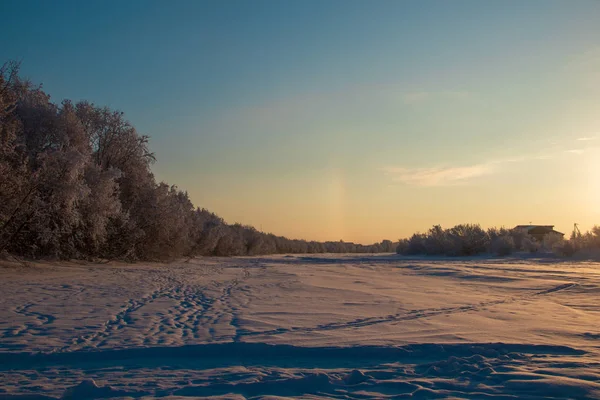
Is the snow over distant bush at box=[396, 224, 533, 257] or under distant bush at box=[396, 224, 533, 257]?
under

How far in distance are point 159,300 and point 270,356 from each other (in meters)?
5.55

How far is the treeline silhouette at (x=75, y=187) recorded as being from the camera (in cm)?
1680

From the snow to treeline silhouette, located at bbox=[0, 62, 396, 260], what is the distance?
6.58m

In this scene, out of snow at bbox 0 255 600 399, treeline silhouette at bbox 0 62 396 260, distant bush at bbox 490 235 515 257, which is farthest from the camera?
distant bush at bbox 490 235 515 257

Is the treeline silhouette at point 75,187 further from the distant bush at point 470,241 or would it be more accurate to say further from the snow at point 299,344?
the distant bush at point 470,241

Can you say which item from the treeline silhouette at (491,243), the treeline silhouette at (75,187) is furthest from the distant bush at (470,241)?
the treeline silhouette at (75,187)

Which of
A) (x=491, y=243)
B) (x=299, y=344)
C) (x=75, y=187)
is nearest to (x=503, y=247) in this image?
(x=491, y=243)

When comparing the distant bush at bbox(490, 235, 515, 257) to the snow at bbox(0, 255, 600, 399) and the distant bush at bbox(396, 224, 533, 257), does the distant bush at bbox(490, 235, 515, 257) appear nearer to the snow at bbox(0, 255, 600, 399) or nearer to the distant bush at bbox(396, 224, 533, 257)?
the distant bush at bbox(396, 224, 533, 257)

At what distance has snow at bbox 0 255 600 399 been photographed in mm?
4699

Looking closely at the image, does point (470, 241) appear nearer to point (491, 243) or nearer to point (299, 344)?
point (491, 243)

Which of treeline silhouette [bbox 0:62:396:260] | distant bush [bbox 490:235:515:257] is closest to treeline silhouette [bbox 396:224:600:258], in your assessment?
distant bush [bbox 490:235:515:257]

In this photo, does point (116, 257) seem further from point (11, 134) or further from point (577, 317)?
point (577, 317)

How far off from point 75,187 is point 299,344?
14287mm

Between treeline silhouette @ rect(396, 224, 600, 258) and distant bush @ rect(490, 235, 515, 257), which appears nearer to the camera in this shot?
treeline silhouette @ rect(396, 224, 600, 258)
